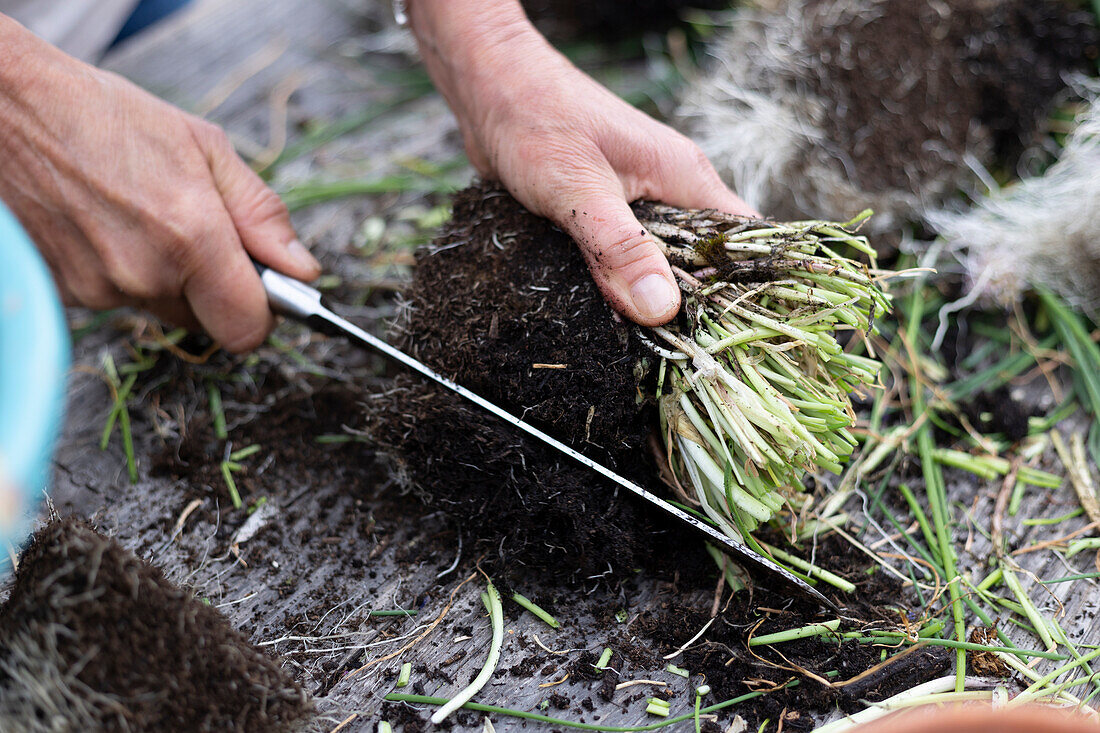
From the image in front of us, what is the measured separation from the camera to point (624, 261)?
1277 mm

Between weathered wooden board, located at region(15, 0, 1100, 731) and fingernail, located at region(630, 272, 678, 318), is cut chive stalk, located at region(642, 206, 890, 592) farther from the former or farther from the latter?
weathered wooden board, located at region(15, 0, 1100, 731)

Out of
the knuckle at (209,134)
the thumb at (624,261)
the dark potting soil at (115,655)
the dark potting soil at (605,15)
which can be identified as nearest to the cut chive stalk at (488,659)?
the dark potting soil at (115,655)

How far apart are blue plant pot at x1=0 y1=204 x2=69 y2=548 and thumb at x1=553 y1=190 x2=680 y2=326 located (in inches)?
33.5

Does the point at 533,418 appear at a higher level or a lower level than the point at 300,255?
lower

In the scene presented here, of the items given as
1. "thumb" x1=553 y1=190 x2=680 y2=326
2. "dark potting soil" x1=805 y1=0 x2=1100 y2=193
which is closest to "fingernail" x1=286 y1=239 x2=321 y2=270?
"thumb" x1=553 y1=190 x2=680 y2=326

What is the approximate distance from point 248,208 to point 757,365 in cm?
116

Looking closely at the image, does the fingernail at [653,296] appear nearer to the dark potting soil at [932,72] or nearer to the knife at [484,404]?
the knife at [484,404]

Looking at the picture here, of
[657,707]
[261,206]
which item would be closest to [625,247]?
[657,707]

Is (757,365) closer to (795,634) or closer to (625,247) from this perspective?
(625,247)

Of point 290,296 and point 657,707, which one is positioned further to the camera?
point 290,296

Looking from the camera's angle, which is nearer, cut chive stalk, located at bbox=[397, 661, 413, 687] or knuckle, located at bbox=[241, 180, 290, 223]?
cut chive stalk, located at bbox=[397, 661, 413, 687]

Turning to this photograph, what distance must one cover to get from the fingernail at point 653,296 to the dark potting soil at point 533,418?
0.06 meters

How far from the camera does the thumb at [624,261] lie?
49.8 inches

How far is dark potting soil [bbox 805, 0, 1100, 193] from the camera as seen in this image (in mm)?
2059
